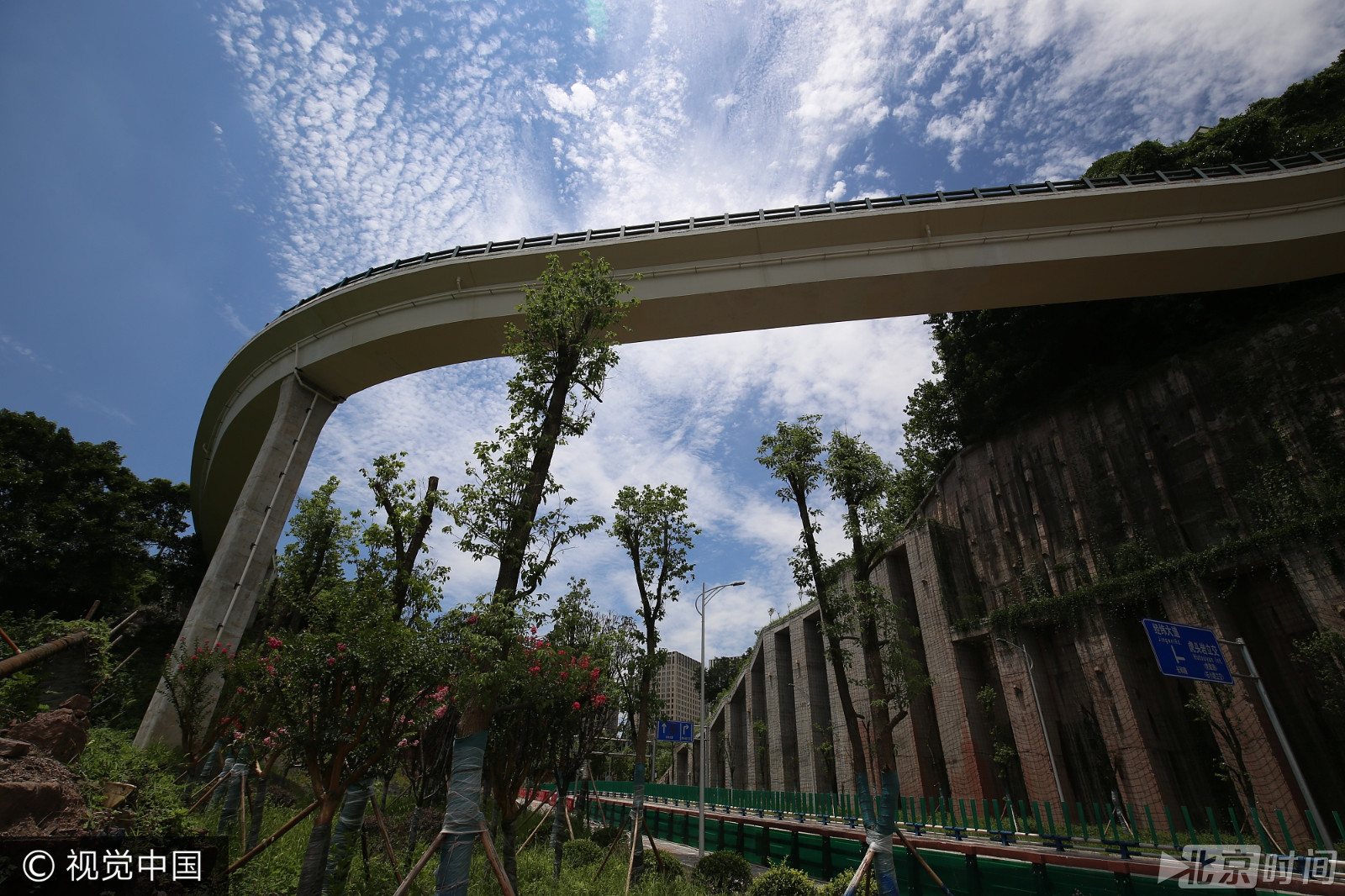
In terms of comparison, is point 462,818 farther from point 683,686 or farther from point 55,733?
point 683,686

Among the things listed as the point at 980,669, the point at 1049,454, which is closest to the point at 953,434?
the point at 1049,454

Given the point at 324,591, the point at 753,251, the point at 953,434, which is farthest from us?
the point at 953,434

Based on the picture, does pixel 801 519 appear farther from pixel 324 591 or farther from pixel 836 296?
pixel 324 591

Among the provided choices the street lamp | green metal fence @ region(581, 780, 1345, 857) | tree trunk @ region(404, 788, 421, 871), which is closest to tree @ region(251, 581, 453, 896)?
tree trunk @ region(404, 788, 421, 871)

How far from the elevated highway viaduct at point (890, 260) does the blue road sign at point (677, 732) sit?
12.9m

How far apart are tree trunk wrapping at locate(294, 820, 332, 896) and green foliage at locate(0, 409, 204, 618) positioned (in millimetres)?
29724

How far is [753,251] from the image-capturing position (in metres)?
16.6

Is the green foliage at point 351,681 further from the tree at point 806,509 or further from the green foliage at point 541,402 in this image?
the tree at point 806,509

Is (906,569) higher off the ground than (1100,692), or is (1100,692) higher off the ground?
(906,569)

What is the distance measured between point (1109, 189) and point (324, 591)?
66.0 feet

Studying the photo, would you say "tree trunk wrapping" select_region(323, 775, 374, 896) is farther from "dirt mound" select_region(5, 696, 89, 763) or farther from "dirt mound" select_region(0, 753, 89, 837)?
"dirt mound" select_region(5, 696, 89, 763)

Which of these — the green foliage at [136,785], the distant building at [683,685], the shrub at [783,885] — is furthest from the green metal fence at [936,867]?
the distant building at [683,685]

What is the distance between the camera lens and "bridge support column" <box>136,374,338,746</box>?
16859 mm

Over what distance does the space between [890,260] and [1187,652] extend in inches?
474
